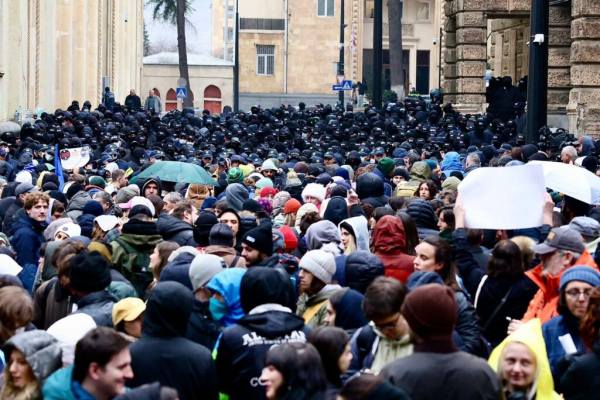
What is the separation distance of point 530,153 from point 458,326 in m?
11.0

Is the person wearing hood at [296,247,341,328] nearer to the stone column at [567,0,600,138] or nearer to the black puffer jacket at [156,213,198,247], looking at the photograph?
the black puffer jacket at [156,213,198,247]

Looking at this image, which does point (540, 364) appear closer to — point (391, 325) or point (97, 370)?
point (391, 325)

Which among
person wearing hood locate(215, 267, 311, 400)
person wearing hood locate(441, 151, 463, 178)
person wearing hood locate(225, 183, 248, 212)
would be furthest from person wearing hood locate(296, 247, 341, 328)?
person wearing hood locate(441, 151, 463, 178)

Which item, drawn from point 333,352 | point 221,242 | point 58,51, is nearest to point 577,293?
point 333,352

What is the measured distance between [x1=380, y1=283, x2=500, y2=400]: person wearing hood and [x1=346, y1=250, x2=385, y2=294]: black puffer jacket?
1893 millimetres

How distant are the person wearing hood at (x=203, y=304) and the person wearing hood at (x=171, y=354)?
0.81 m

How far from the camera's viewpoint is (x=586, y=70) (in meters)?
26.9

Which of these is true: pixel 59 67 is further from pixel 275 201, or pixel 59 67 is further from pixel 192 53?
pixel 192 53

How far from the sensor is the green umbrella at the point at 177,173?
47.3 ft

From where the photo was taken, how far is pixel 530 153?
58.5 ft

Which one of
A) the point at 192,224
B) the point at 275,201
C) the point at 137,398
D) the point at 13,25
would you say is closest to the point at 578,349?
the point at 137,398

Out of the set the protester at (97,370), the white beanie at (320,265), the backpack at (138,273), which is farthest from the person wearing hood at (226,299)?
the backpack at (138,273)

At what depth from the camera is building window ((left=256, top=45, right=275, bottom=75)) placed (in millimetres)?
75562

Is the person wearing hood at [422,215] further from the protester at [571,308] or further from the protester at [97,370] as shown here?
the protester at [97,370]
